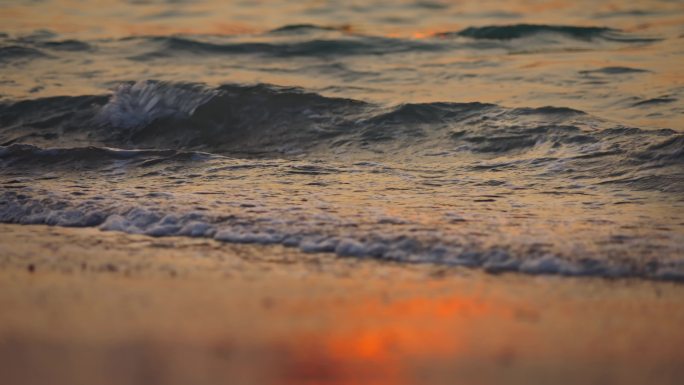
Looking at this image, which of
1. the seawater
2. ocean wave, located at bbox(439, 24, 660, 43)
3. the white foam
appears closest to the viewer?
the seawater

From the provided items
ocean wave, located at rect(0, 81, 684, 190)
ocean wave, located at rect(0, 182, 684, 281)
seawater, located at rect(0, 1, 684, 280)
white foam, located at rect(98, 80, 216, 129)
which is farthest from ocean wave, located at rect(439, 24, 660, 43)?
ocean wave, located at rect(0, 182, 684, 281)

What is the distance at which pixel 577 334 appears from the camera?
3.56 meters

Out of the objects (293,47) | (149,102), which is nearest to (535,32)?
(293,47)

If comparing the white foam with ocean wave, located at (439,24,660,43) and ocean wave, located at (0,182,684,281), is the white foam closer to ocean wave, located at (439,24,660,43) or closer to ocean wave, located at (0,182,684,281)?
ocean wave, located at (0,182,684,281)

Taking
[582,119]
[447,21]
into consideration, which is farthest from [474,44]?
[582,119]

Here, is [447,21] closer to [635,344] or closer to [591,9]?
→ [591,9]

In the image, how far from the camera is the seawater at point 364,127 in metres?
4.90

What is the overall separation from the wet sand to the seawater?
0.31 metres

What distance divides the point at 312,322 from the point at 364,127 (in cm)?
425

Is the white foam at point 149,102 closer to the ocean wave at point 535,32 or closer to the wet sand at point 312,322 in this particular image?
the ocean wave at point 535,32

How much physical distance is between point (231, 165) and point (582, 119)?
8.01 feet

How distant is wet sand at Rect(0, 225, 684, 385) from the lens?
329 cm

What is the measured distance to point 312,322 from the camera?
372 centimetres

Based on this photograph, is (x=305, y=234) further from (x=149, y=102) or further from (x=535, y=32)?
(x=535, y=32)
